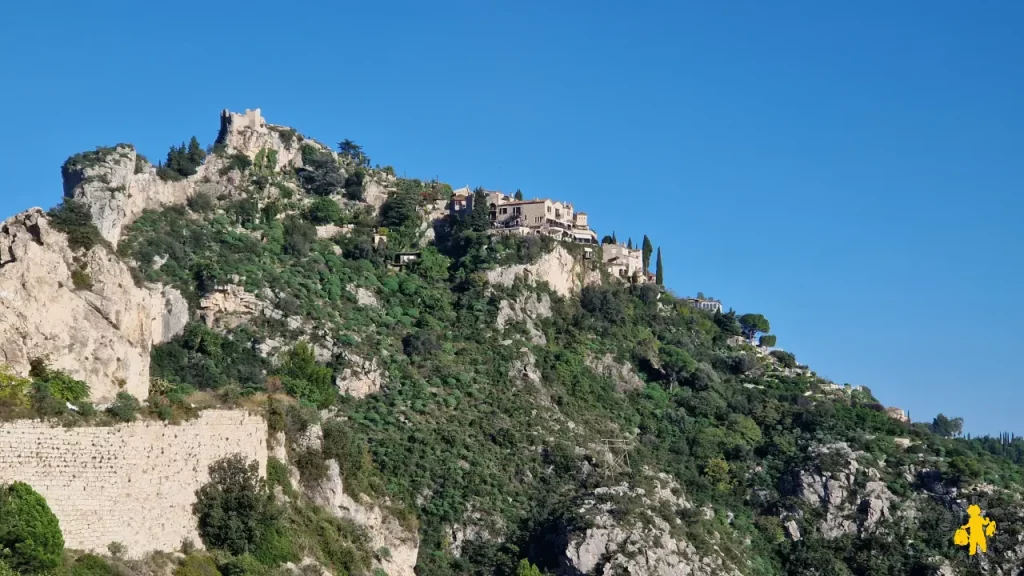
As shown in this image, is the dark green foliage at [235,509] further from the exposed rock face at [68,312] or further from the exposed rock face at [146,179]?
the exposed rock face at [146,179]

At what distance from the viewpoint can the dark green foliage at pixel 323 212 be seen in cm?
8456

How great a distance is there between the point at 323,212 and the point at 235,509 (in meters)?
45.7

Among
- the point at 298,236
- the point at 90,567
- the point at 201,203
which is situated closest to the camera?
the point at 90,567

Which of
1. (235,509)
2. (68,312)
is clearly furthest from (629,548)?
(68,312)

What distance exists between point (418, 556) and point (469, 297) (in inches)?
950

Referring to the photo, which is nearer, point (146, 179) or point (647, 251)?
point (146, 179)

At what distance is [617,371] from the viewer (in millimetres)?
79000

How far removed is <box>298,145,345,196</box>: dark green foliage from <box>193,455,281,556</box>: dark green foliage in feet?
158

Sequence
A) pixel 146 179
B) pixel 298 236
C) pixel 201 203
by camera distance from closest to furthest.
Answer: pixel 146 179
pixel 201 203
pixel 298 236

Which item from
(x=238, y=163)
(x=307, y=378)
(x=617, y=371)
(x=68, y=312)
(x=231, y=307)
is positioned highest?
(x=238, y=163)

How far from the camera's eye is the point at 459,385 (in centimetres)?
7056

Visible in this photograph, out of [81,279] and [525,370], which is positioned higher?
[525,370]

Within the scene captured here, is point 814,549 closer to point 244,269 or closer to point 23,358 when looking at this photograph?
point 244,269

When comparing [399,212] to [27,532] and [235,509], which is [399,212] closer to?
[235,509]
